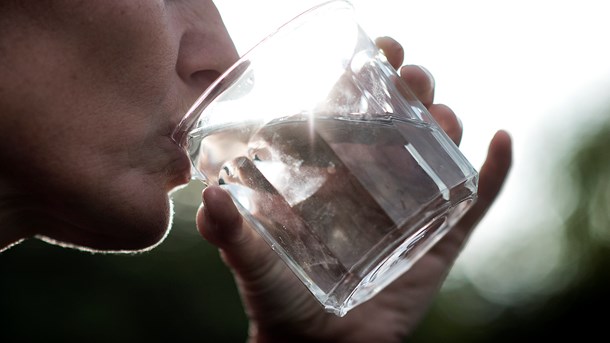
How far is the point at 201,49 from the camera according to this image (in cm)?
162

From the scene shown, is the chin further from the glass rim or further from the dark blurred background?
the dark blurred background

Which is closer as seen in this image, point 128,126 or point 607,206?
point 128,126

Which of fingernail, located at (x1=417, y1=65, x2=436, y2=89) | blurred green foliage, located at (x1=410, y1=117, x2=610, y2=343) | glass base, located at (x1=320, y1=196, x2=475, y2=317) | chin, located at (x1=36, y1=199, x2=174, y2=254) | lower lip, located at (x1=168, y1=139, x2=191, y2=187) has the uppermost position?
lower lip, located at (x1=168, y1=139, x2=191, y2=187)

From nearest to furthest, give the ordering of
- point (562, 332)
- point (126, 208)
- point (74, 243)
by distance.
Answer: point (126, 208)
point (74, 243)
point (562, 332)

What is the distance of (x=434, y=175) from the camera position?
1351mm

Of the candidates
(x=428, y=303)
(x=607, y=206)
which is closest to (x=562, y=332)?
(x=607, y=206)

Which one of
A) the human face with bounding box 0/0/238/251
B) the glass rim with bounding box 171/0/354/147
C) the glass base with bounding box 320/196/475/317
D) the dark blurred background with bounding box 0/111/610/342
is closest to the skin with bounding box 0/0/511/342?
the human face with bounding box 0/0/238/251

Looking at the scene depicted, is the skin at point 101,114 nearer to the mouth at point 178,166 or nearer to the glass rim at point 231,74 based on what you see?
the mouth at point 178,166

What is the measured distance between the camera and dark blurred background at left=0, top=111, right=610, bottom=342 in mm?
19938

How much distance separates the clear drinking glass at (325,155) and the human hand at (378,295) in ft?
1.76

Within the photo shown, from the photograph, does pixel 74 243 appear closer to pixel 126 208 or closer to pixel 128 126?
pixel 126 208

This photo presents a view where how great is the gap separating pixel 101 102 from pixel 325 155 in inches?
17.8

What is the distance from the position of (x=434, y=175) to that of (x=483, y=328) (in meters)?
26.3

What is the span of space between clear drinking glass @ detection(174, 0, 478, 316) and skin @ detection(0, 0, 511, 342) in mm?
162
